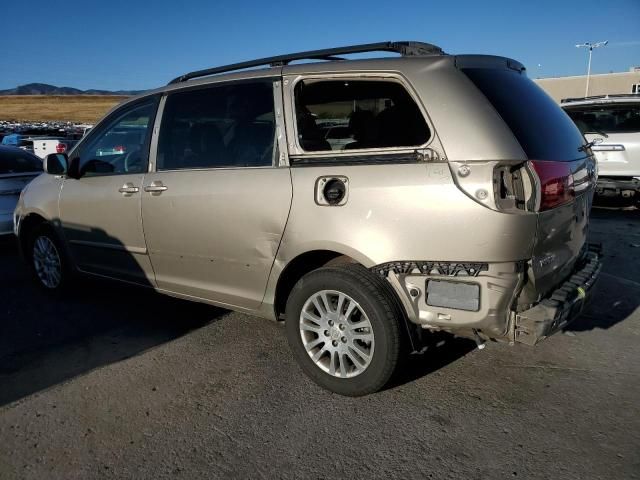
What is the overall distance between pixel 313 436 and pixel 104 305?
304cm

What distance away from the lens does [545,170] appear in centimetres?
280

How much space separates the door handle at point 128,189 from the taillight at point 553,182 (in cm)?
289

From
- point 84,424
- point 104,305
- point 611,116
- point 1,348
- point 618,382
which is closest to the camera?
point 84,424

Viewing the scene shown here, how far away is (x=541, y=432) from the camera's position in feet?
9.36

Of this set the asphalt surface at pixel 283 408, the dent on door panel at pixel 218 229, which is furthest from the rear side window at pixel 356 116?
the asphalt surface at pixel 283 408

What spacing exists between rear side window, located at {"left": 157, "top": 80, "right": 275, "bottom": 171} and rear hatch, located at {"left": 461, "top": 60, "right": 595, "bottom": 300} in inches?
52.8

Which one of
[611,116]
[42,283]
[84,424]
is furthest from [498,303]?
[611,116]

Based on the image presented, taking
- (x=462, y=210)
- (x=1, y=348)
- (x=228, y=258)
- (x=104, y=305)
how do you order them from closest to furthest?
(x=462, y=210)
(x=228, y=258)
(x=1, y=348)
(x=104, y=305)

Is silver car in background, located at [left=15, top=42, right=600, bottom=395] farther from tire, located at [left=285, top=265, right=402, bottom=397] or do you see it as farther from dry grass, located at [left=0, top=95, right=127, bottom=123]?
dry grass, located at [left=0, top=95, right=127, bottom=123]

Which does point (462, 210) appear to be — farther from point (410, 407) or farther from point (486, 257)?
point (410, 407)

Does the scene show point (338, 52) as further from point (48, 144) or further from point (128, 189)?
point (48, 144)

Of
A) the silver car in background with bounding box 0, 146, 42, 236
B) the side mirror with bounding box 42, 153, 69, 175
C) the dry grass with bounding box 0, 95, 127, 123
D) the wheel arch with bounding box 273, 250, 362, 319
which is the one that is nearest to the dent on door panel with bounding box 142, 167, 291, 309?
the wheel arch with bounding box 273, 250, 362, 319

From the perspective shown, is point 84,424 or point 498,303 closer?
point 498,303

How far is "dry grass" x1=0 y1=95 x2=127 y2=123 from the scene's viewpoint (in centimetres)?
4250
